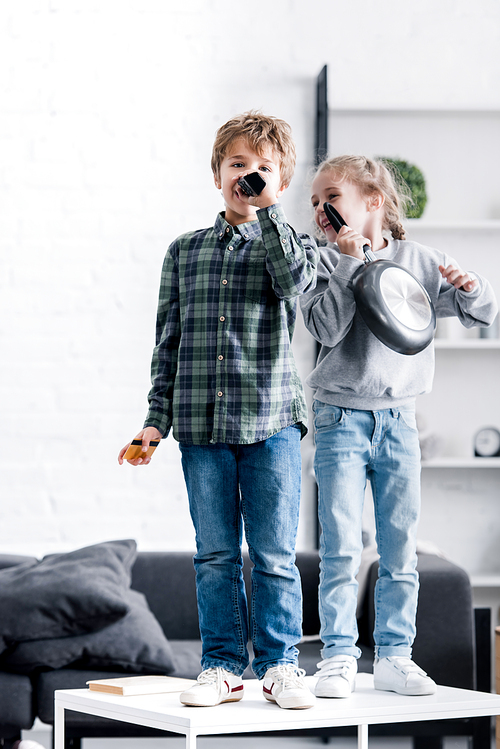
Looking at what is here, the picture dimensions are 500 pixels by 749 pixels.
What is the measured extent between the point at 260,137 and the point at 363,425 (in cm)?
53

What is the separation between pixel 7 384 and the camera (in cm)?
289

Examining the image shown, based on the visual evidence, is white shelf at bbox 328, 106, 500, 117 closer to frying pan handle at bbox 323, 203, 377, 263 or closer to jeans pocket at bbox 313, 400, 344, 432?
frying pan handle at bbox 323, 203, 377, 263

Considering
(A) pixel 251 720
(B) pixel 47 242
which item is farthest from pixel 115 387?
(A) pixel 251 720

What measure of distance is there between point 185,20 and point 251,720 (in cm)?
264

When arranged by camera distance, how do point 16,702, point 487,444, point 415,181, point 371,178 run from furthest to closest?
point 487,444 < point 415,181 < point 16,702 < point 371,178

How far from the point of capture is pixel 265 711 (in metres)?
1.17

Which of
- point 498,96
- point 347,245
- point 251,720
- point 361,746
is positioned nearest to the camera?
point 251,720

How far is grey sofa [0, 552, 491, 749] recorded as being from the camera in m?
2.00

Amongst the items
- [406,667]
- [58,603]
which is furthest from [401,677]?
[58,603]

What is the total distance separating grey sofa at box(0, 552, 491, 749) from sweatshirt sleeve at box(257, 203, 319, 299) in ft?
3.84

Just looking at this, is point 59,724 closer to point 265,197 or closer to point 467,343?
point 265,197

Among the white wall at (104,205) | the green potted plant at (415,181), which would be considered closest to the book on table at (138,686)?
the white wall at (104,205)

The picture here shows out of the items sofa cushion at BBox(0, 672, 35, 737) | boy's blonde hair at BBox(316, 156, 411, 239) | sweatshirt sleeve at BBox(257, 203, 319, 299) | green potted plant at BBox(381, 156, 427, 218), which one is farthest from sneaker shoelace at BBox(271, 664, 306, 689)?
green potted plant at BBox(381, 156, 427, 218)

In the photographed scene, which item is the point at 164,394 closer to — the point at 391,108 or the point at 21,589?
the point at 21,589
